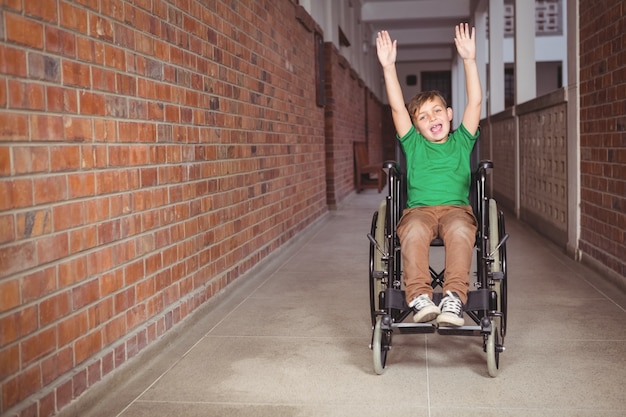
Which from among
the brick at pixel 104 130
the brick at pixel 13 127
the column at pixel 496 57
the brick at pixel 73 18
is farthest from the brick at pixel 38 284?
Result: the column at pixel 496 57

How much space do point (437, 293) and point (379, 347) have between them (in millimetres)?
285

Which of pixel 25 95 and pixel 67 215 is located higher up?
pixel 25 95

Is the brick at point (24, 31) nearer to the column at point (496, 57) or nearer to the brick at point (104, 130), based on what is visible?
the brick at point (104, 130)

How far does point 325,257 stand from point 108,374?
2.79m

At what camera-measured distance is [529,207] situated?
21.5 feet

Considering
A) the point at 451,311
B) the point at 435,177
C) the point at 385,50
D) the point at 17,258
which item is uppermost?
the point at 385,50

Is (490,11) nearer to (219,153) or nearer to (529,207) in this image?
(529,207)

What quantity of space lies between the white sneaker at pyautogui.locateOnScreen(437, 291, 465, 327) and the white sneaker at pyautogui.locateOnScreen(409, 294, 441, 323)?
0.03 meters

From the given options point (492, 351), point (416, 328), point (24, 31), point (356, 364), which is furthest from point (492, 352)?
point (24, 31)

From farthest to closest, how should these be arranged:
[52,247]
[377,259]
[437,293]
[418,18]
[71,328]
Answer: [418,18], [377,259], [437,293], [71,328], [52,247]

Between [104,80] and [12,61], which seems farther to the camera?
[104,80]

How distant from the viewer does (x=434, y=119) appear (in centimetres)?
277

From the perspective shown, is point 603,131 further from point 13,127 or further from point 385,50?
point 13,127

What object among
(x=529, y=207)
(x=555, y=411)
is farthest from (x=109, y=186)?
(x=529, y=207)
